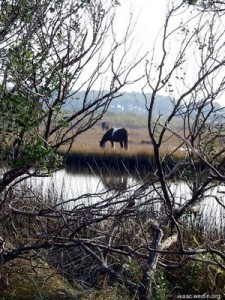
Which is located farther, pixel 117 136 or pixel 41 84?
pixel 117 136

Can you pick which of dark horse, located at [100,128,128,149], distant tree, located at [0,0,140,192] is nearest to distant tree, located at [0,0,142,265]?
distant tree, located at [0,0,140,192]

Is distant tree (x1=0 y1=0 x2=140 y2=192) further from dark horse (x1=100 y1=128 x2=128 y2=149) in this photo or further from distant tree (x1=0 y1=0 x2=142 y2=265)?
dark horse (x1=100 y1=128 x2=128 y2=149)

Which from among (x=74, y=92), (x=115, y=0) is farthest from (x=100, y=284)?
(x=115, y=0)

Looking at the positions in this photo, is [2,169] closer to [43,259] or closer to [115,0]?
[43,259]

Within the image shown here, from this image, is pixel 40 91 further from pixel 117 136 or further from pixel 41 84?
pixel 117 136

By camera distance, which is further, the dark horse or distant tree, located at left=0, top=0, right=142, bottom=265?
the dark horse

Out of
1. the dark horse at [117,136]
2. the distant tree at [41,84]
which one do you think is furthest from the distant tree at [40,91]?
the dark horse at [117,136]

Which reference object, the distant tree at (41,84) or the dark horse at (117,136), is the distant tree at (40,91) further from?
the dark horse at (117,136)

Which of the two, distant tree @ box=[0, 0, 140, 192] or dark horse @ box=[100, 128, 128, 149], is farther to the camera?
dark horse @ box=[100, 128, 128, 149]

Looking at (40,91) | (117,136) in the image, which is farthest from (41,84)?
(117,136)

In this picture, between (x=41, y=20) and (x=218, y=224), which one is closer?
(x=41, y=20)

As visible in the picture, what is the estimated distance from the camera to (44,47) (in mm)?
5145

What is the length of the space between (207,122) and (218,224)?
212 cm

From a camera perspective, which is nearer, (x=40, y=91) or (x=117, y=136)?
(x=40, y=91)
